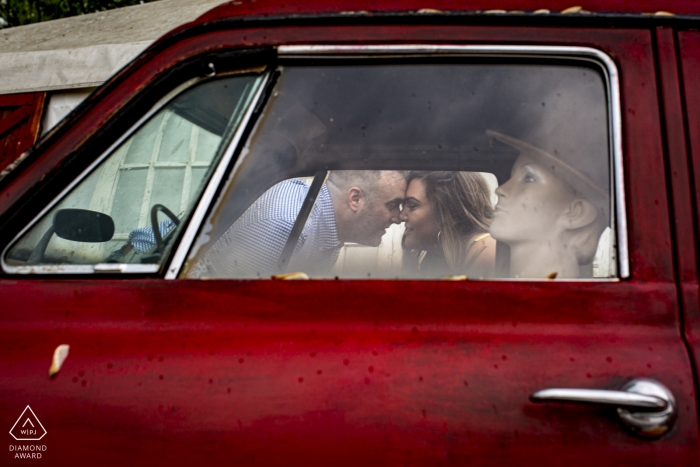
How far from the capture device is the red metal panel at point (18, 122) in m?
4.49

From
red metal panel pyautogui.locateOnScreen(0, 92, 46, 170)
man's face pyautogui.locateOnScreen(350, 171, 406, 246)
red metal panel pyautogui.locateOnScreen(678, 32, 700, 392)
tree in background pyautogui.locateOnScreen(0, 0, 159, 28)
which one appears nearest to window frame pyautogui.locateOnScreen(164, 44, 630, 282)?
red metal panel pyautogui.locateOnScreen(678, 32, 700, 392)

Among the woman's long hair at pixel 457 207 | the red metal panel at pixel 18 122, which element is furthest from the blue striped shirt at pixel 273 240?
the red metal panel at pixel 18 122

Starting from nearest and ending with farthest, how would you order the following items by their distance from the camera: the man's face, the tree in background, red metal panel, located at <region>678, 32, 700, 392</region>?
red metal panel, located at <region>678, 32, 700, 392</region>
the man's face
the tree in background

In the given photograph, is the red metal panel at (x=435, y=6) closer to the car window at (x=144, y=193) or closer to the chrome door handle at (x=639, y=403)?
the car window at (x=144, y=193)

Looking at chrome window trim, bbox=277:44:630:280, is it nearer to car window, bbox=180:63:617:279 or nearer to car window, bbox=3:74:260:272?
car window, bbox=180:63:617:279

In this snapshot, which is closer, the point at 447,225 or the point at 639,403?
the point at 639,403

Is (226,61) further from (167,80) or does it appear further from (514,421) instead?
(514,421)

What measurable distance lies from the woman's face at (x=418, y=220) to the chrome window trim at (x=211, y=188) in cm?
45

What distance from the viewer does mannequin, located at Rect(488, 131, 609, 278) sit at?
3.97 ft

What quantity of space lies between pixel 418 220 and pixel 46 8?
6982 millimetres

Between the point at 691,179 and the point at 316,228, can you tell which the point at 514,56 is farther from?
the point at 316,228

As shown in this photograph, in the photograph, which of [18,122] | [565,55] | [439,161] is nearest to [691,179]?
[565,55]

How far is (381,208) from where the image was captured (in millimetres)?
1551

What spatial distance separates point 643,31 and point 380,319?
815mm
